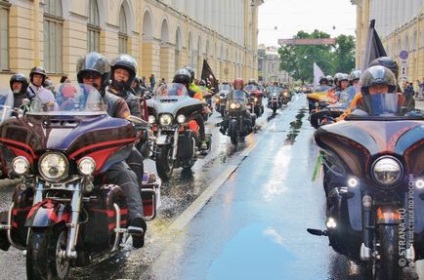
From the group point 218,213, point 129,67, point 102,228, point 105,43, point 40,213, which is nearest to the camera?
point 40,213

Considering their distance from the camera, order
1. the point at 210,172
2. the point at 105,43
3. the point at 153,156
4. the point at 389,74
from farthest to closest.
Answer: the point at 105,43 → the point at 210,172 → the point at 153,156 → the point at 389,74

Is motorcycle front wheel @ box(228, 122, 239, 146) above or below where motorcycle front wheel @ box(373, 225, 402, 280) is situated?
above

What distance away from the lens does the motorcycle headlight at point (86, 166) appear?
173 inches

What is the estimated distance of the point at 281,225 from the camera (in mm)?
7000

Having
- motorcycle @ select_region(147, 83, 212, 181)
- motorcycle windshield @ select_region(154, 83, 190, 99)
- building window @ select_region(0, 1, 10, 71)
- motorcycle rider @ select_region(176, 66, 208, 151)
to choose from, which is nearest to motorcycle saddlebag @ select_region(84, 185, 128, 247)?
motorcycle @ select_region(147, 83, 212, 181)

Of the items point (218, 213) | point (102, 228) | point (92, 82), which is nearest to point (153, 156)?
point (218, 213)

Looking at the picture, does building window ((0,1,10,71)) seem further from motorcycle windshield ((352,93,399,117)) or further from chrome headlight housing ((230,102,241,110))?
motorcycle windshield ((352,93,399,117))

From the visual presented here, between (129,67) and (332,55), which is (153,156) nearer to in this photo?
(129,67)

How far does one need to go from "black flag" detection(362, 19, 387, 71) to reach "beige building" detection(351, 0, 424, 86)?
35059mm

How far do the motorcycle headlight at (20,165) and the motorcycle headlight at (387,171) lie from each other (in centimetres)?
223

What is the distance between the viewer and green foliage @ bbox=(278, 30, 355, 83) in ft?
417

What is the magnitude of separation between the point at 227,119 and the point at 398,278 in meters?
11.7

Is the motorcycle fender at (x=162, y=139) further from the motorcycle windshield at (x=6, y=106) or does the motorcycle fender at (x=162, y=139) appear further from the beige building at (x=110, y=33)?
the beige building at (x=110, y=33)

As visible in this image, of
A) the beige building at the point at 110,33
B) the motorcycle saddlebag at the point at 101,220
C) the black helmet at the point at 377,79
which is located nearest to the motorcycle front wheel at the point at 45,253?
the motorcycle saddlebag at the point at 101,220
